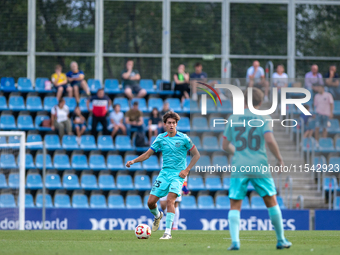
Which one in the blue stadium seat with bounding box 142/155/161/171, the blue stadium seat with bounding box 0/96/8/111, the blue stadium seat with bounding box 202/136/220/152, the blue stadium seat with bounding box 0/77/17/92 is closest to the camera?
the blue stadium seat with bounding box 202/136/220/152

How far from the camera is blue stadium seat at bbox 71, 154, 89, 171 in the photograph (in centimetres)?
1802

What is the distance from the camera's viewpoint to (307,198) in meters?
17.6

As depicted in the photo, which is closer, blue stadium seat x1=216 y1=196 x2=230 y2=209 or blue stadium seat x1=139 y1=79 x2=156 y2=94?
blue stadium seat x1=216 y1=196 x2=230 y2=209

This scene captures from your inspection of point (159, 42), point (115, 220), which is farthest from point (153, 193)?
point (159, 42)

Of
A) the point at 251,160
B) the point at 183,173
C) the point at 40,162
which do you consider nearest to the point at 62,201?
the point at 40,162

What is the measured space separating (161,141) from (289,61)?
13283mm

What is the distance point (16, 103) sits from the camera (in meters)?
19.8

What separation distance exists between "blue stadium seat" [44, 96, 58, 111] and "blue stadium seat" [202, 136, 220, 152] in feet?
17.5

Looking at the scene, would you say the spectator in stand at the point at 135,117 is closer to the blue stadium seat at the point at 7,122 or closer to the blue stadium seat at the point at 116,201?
the blue stadium seat at the point at 116,201

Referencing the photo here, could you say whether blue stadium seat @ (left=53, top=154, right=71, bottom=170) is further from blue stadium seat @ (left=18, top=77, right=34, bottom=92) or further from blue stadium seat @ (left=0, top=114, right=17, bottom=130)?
blue stadium seat @ (left=18, top=77, right=34, bottom=92)

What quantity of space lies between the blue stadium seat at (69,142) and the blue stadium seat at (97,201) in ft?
6.09

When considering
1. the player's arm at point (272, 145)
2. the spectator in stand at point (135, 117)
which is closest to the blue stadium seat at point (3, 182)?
the spectator in stand at point (135, 117)

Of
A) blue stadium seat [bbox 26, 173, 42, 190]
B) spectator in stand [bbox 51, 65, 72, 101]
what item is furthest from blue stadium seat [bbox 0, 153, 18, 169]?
spectator in stand [bbox 51, 65, 72, 101]

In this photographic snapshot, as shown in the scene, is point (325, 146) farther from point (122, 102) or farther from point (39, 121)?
point (39, 121)
